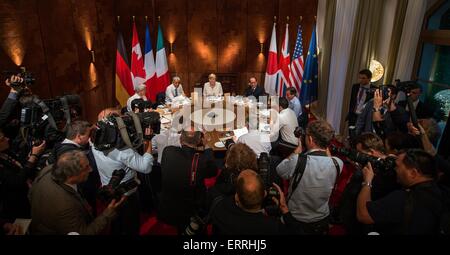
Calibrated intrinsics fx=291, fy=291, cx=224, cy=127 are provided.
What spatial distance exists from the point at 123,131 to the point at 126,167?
0.36m

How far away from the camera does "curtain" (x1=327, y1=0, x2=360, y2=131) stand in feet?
19.9

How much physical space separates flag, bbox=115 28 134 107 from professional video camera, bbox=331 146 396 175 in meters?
5.68

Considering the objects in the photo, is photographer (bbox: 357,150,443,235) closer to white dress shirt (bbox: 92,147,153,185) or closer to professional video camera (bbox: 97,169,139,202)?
professional video camera (bbox: 97,169,139,202)

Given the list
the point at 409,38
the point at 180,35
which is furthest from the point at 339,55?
the point at 180,35

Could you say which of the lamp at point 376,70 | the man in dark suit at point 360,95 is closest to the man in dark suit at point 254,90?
the man in dark suit at point 360,95

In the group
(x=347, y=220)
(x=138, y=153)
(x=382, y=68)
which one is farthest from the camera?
(x=382, y=68)

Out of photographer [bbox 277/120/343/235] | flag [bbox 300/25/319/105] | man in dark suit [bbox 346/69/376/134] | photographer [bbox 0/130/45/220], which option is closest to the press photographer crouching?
photographer [bbox 0/130/45/220]

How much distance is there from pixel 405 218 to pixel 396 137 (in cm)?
122

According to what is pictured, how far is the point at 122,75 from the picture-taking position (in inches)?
268

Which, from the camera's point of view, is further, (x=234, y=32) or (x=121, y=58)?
(x=234, y=32)

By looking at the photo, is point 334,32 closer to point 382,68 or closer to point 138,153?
point 382,68

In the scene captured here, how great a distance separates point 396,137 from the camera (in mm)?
2809
